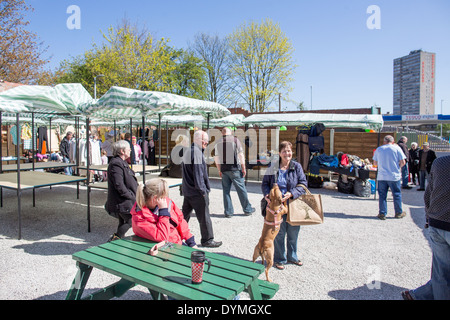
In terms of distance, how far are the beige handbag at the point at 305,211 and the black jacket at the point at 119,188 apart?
7.26 feet

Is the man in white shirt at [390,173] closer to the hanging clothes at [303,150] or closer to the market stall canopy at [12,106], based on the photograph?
the hanging clothes at [303,150]

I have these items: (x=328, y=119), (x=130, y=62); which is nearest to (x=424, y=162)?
(x=328, y=119)

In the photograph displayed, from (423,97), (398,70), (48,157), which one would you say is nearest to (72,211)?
(48,157)

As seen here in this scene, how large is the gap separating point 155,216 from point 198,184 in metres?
1.55

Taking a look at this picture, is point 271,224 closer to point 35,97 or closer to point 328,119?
point 35,97

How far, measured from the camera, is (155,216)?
299 centimetres

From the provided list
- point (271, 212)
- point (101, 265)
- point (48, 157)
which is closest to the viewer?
point (101, 265)

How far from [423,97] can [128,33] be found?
84.8 m

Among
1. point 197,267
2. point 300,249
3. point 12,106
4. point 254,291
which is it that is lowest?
point 300,249

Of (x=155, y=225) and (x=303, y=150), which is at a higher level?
(x=303, y=150)

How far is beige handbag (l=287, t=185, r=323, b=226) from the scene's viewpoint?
3.66 m

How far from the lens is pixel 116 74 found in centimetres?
2525

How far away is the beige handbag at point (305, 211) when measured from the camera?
3.66 metres
